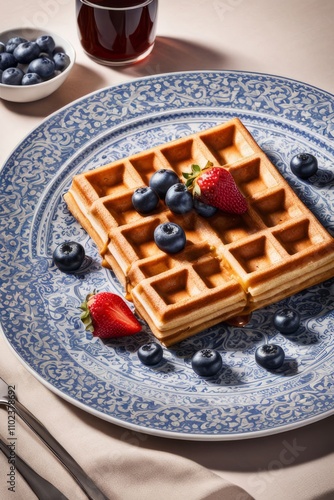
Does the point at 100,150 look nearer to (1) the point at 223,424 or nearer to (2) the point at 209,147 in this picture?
(2) the point at 209,147

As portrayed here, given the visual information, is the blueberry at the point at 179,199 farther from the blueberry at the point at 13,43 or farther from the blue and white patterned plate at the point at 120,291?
the blueberry at the point at 13,43

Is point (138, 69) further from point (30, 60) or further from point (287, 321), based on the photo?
point (287, 321)

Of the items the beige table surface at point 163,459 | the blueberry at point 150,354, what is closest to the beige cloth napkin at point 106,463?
the beige table surface at point 163,459

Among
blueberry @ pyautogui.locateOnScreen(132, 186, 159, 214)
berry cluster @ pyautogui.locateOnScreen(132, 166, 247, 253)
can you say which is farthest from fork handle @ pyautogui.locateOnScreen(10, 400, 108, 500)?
blueberry @ pyautogui.locateOnScreen(132, 186, 159, 214)

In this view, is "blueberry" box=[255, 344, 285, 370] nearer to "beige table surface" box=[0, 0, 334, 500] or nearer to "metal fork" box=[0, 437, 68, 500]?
"beige table surface" box=[0, 0, 334, 500]

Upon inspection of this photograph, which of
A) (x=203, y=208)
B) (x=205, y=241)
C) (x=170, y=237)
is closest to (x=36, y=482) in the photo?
(x=170, y=237)
